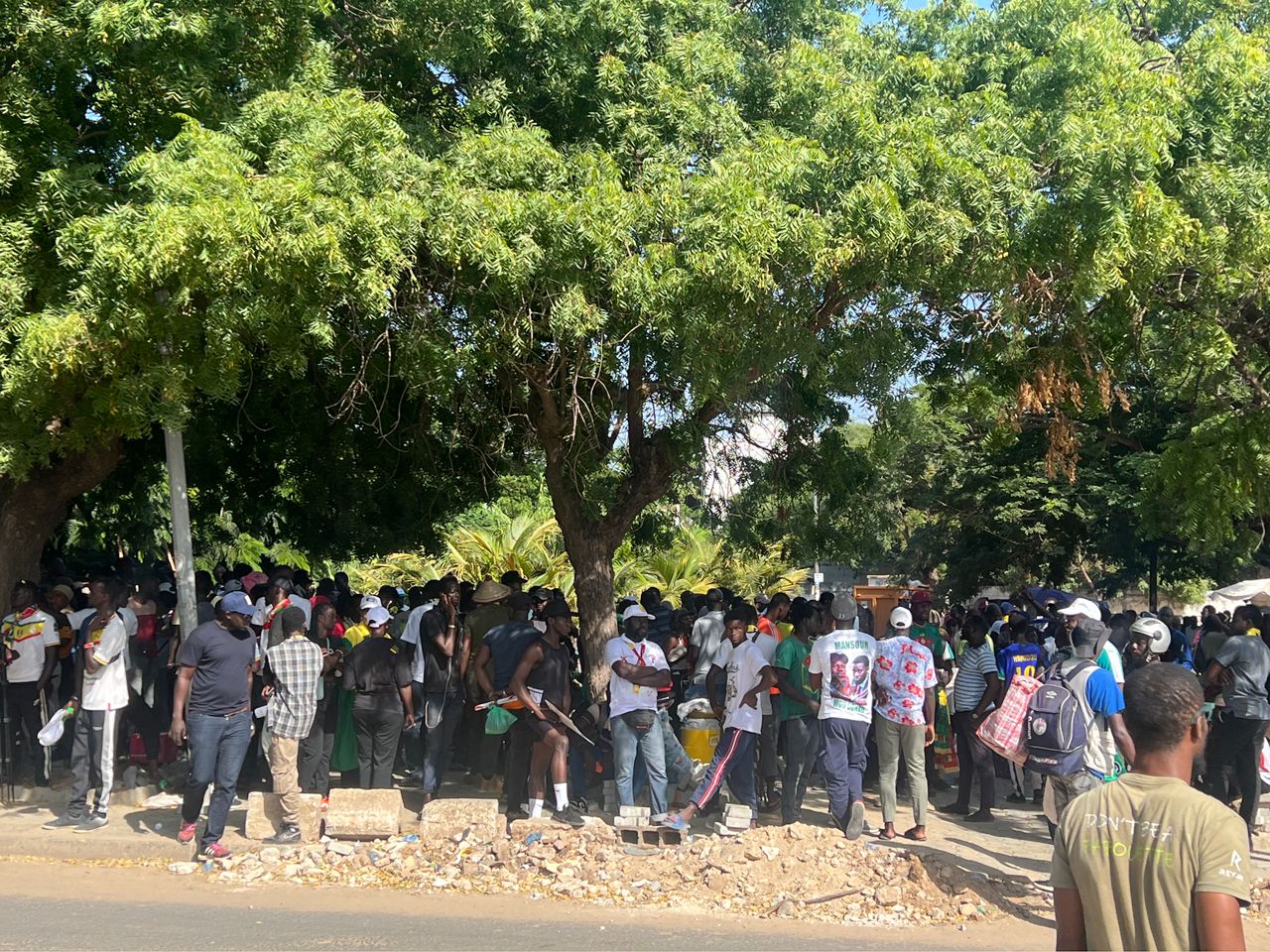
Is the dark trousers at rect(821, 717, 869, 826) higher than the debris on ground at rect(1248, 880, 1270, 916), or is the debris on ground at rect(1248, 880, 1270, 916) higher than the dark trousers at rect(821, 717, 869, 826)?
the dark trousers at rect(821, 717, 869, 826)

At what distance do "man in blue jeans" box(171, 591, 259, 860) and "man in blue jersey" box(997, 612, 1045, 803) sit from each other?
5.38m

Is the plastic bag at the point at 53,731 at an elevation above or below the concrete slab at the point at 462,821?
above

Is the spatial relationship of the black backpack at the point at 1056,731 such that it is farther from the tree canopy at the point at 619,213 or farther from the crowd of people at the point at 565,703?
the tree canopy at the point at 619,213

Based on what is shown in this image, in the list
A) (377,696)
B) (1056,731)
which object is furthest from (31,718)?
(1056,731)

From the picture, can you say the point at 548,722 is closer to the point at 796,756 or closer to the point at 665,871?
the point at 665,871

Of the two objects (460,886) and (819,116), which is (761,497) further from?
(460,886)

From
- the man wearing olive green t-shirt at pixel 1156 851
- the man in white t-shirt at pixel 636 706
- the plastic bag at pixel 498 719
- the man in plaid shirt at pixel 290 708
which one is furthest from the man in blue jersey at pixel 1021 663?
the man wearing olive green t-shirt at pixel 1156 851

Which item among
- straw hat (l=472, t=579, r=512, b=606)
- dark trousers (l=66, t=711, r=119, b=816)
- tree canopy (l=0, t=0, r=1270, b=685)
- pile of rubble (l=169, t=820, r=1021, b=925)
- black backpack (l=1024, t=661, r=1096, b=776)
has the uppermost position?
tree canopy (l=0, t=0, r=1270, b=685)

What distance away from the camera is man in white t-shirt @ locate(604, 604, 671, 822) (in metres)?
8.49

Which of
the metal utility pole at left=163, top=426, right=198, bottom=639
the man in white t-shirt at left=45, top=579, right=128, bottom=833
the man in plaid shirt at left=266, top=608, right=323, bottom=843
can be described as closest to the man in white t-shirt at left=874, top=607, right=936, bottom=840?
the man in plaid shirt at left=266, top=608, right=323, bottom=843

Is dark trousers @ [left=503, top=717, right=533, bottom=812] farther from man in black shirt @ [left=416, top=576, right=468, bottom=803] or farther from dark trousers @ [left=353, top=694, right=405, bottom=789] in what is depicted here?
dark trousers @ [left=353, top=694, right=405, bottom=789]

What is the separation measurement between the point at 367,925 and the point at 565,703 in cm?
263

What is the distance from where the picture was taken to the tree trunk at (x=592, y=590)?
11.5m

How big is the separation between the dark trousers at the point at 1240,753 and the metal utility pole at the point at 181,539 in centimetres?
820
